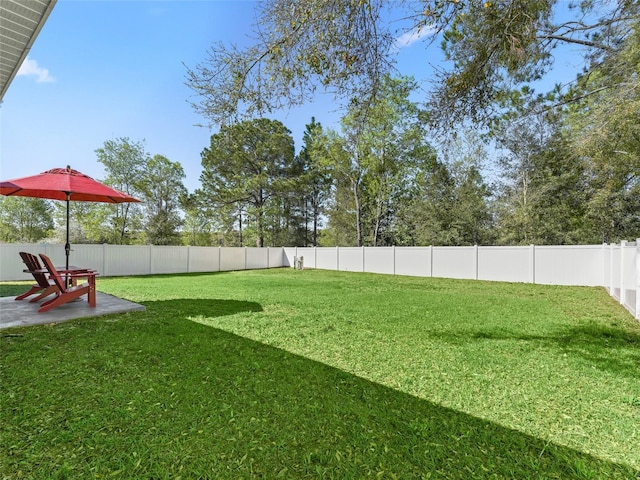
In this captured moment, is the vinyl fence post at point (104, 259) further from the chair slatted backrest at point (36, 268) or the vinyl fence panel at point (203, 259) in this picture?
the chair slatted backrest at point (36, 268)

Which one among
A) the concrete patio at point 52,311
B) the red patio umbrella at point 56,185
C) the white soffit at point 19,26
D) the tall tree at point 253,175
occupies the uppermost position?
the tall tree at point 253,175

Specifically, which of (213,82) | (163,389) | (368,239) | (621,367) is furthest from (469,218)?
(163,389)

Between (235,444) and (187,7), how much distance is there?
5.44m

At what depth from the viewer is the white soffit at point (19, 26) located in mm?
2953

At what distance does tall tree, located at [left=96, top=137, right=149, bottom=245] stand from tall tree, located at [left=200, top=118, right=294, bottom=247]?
4372mm

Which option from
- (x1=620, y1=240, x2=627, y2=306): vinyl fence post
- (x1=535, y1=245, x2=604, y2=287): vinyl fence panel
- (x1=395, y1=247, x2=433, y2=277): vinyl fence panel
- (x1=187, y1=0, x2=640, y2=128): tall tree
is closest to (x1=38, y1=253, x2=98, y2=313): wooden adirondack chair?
(x1=187, y1=0, x2=640, y2=128): tall tree

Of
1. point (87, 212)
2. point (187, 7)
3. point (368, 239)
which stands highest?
point (187, 7)

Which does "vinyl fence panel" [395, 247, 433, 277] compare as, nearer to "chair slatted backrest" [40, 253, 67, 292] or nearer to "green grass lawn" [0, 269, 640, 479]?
"green grass lawn" [0, 269, 640, 479]

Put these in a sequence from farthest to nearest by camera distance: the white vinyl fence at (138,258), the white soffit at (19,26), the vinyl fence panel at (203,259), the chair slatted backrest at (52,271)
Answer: the vinyl fence panel at (203,259) < the white vinyl fence at (138,258) < the chair slatted backrest at (52,271) < the white soffit at (19,26)

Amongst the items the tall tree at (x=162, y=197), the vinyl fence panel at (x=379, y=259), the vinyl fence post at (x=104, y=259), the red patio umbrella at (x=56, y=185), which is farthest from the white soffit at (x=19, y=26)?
the tall tree at (x=162, y=197)

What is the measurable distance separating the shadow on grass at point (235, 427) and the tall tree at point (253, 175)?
18904 millimetres

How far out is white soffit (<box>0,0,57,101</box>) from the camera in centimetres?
295

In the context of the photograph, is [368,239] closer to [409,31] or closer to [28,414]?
[409,31]

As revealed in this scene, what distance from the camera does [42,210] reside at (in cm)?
2712
